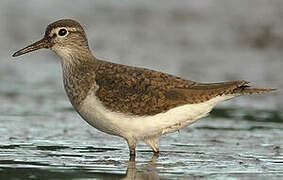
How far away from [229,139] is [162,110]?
190 cm

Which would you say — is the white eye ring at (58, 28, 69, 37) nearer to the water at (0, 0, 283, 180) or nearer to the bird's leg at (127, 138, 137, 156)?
the water at (0, 0, 283, 180)

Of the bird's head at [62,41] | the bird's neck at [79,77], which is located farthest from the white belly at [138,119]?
the bird's head at [62,41]

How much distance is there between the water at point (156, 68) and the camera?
9.24 m

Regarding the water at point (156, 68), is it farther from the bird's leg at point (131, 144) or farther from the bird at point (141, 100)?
the bird at point (141, 100)

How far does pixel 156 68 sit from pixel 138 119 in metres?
6.86

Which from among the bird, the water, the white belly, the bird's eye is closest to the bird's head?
the bird's eye

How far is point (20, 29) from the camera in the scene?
1761 centimetres

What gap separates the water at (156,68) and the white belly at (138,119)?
1.16 ft

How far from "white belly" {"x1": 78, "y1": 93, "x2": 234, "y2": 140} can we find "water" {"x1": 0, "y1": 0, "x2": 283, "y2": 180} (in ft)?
1.16

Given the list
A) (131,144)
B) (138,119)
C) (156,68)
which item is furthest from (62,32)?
(156,68)

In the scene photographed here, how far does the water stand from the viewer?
30.3ft

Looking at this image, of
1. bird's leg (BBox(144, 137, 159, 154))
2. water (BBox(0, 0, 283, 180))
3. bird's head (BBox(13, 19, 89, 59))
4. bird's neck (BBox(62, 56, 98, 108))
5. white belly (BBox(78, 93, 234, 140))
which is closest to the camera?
water (BBox(0, 0, 283, 180))

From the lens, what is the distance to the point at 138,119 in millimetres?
9656

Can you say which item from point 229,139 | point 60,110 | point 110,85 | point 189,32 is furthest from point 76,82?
point 189,32
